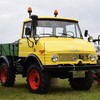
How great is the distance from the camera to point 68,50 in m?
13.1

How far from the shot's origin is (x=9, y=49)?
15766 millimetres

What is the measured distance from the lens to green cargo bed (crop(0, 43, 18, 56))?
15.1m

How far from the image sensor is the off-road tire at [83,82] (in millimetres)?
13875

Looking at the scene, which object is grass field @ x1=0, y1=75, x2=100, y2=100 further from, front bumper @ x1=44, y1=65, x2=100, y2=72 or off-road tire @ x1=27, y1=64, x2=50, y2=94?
front bumper @ x1=44, y1=65, x2=100, y2=72

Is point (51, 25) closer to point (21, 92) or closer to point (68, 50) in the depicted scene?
point (68, 50)

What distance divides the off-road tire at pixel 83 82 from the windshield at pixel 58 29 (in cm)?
146

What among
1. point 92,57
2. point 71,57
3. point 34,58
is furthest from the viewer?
point 92,57

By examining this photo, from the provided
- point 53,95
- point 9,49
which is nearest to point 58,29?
point 9,49

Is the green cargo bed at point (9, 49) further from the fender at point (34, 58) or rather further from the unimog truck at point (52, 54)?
the fender at point (34, 58)

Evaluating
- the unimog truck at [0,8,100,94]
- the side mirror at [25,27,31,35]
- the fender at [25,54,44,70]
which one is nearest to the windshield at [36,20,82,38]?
the unimog truck at [0,8,100,94]

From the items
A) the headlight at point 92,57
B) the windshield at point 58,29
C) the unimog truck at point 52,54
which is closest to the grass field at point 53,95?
the unimog truck at point 52,54

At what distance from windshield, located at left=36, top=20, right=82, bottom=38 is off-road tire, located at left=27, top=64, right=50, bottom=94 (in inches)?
49.0

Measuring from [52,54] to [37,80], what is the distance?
1011 mm

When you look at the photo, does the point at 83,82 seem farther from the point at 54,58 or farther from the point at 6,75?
the point at 6,75
